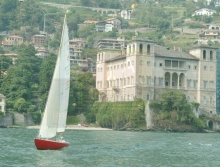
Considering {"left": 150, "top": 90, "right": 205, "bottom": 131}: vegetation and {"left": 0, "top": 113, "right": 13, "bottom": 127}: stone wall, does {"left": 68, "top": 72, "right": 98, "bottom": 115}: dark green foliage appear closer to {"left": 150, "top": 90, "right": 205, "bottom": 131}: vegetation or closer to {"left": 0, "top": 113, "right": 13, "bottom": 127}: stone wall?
{"left": 0, "top": 113, "right": 13, "bottom": 127}: stone wall

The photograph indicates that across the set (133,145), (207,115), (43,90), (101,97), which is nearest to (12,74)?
(43,90)

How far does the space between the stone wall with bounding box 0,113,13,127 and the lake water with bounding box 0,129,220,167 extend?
112 ft

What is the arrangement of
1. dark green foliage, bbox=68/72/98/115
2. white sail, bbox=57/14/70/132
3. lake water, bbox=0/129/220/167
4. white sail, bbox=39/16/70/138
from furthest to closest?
dark green foliage, bbox=68/72/98/115, white sail, bbox=57/14/70/132, white sail, bbox=39/16/70/138, lake water, bbox=0/129/220/167

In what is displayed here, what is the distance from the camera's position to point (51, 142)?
212 ft

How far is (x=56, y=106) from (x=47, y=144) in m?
3.21

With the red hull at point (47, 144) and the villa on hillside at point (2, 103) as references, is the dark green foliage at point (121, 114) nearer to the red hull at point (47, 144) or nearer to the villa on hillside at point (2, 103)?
the villa on hillside at point (2, 103)

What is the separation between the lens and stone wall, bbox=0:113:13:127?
4609 inches

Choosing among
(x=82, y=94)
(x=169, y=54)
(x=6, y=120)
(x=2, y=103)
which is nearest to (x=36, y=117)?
(x=6, y=120)

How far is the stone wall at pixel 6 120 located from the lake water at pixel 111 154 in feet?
112

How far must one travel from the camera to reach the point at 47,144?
6444cm

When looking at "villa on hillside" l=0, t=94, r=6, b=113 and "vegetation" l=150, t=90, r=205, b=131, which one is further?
"villa on hillside" l=0, t=94, r=6, b=113

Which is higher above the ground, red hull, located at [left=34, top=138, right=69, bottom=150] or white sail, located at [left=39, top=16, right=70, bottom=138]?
white sail, located at [left=39, top=16, right=70, bottom=138]

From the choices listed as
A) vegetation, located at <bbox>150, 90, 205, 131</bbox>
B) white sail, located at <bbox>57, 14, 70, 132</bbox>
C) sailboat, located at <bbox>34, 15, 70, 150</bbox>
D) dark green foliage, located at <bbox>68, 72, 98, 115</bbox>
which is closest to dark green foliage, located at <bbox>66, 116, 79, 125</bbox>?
dark green foliage, located at <bbox>68, 72, 98, 115</bbox>

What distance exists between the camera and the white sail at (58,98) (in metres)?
64.1
